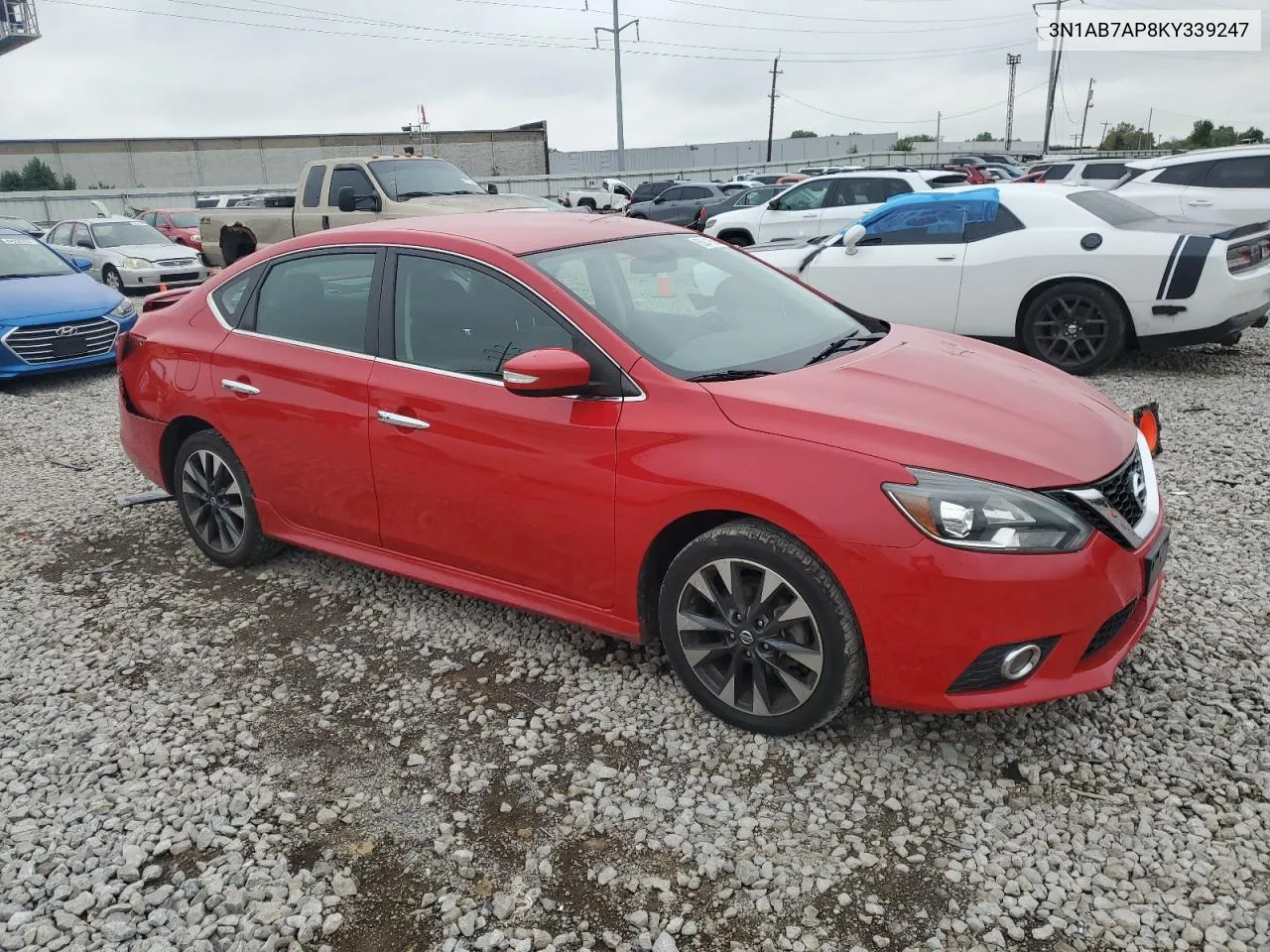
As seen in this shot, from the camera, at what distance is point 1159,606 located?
3967 millimetres

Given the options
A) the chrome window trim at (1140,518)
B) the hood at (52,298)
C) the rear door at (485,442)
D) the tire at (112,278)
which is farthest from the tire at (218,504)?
the tire at (112,278)

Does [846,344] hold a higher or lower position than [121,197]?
higher

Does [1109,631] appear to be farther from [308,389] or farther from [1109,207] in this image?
[1109,207]

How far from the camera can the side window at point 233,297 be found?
4.51m

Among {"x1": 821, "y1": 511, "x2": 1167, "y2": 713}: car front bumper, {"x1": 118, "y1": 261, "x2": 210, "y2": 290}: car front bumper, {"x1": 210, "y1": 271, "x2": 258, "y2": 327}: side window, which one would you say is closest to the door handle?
{"x1": 210, "y1": 271, "x2": 258, "y2": 327}: side window

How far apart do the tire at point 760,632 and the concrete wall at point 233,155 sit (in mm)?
62616

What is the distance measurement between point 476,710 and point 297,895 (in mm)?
983

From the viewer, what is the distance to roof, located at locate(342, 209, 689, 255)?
150 inches

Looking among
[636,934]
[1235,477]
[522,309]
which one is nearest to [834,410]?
[522,309]

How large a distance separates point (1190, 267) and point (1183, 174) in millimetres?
5644

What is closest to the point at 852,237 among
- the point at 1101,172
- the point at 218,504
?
the point at 218,504

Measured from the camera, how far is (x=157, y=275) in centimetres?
1648

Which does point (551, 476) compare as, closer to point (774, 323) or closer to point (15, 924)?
point (774, 323)

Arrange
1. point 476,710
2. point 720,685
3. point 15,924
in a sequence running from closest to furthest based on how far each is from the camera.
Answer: point 15,924
point 720,685
point 476,710
